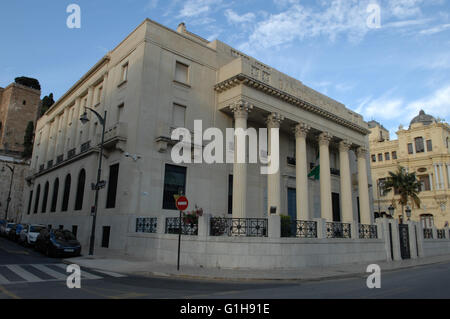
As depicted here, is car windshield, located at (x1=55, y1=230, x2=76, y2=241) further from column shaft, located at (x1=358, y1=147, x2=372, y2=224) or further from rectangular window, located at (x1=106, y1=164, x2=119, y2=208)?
column shaft, located at (x1=358, y1=147, x2=372, y2=224)

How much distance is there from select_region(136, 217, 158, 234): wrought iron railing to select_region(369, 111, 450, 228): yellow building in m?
42.8

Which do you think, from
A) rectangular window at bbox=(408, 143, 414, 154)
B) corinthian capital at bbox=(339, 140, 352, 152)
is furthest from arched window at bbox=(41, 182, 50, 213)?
rectangular window at bbox=(408, 143, 414, 154)

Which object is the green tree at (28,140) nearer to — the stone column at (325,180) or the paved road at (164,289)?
the stone column at (325,180)

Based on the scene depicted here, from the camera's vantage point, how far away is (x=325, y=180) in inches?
1117

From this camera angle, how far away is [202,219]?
49.1 feet


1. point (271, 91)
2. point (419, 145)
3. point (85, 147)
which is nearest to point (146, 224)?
point (85, 147)

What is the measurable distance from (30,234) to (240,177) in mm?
15595

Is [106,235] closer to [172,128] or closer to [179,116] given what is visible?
[172,128]

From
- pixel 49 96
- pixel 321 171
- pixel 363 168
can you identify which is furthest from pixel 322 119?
pixel 49 96

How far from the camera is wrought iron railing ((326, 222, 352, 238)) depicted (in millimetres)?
17688

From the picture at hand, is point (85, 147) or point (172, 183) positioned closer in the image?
point (172, 183)

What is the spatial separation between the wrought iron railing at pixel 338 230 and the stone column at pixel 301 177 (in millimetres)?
5603

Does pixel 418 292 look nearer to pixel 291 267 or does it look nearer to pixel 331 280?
pixel 331 280

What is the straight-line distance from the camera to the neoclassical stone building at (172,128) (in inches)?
837
